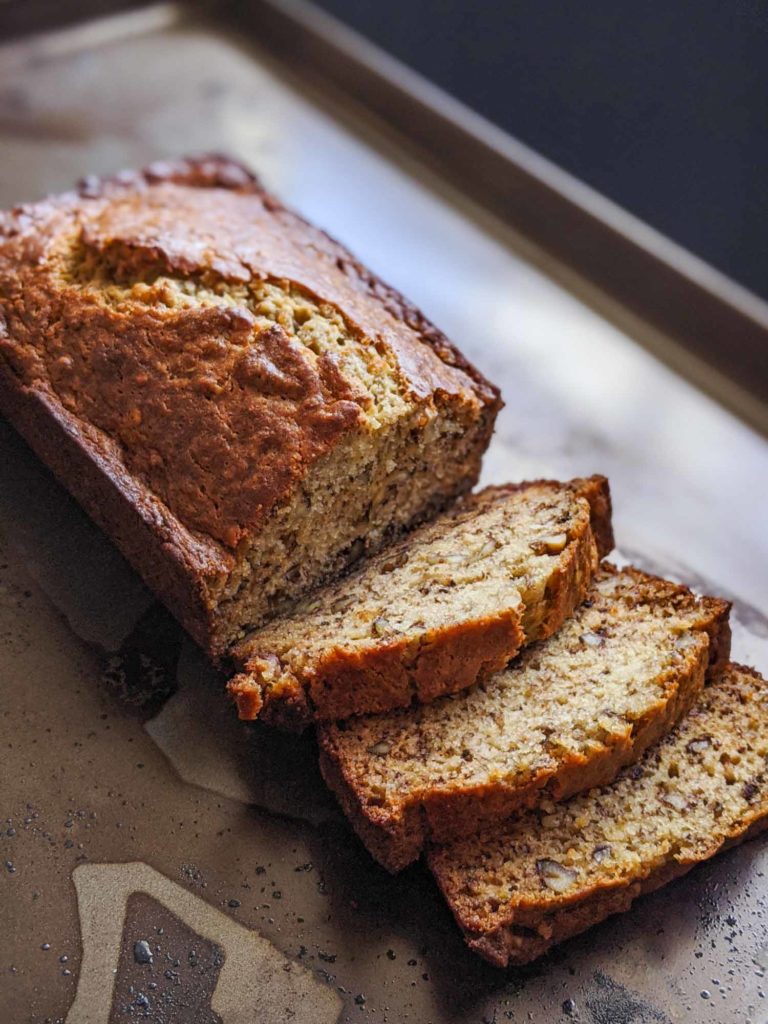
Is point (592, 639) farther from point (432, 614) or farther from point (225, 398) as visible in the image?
point (225, 398)

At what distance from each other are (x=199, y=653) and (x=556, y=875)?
1.29 meters

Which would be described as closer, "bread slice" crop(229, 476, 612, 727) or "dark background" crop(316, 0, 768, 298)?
"bread slice" crop(229, 476, 612, 727)

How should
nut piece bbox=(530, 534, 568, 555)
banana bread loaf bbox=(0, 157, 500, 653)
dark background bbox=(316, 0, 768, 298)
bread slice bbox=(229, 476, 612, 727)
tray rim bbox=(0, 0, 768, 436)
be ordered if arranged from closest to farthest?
bread slice bbox=(229, 476, 612, 727), banana bread loaf bbox=(0, 157, 500, 653), nut piece bbox=(530, 534, 568, 555), tray rim bbox=(0, 0, 768, 436), dark background bbox=(316, 0, 768, 298)

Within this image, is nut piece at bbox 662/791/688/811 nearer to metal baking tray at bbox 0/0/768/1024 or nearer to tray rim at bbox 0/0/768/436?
metal baking tray at bbox 0/0/768/1024

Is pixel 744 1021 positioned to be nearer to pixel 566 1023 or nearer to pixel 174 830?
pixel 566 1023

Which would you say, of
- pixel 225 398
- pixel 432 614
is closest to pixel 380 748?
pixel 432 614

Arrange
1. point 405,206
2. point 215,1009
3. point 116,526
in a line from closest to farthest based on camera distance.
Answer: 1. point 215,1009
2. point 116,526
3. point 405,206

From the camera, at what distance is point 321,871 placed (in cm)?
317

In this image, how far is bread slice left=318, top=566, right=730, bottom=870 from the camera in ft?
10.0

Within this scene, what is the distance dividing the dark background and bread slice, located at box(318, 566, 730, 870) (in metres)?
2.92

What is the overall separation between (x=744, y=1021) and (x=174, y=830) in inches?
62.0

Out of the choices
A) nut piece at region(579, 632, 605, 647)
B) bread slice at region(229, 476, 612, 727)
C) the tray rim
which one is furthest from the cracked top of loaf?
the tray rim

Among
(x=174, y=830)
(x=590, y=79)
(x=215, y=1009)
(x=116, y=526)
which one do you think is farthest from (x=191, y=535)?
(x=590, y=79)

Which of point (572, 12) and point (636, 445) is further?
point (572, 12)
